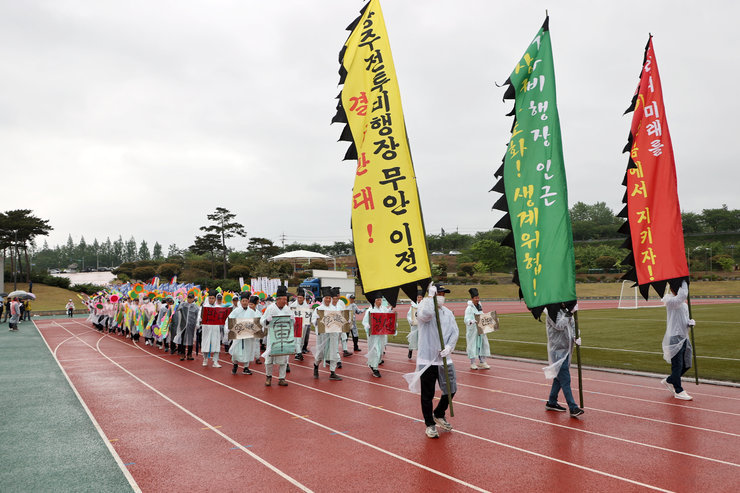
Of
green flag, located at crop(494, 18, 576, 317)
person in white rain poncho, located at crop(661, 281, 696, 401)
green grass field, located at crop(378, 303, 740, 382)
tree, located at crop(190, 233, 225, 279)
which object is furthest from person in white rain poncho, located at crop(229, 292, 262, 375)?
tree, located at crop(190, 233, 225, 279)

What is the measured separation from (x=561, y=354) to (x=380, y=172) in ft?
13.8

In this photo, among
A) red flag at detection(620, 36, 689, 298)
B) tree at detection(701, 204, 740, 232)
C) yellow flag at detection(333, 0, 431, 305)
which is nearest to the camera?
yellow flag at detection(333, 0, 431, 305)

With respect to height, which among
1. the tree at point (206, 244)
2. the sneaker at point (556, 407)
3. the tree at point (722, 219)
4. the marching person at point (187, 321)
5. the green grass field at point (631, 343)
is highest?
the tree at point (722, 219)

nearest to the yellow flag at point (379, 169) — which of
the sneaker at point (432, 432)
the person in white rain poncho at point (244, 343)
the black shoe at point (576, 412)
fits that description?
the sneaker at point (432, 432)

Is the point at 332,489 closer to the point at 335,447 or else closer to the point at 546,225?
the point at 335,447

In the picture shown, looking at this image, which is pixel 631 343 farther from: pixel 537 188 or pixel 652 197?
pixel 537 188

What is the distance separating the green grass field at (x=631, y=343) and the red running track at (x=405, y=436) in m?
1.73

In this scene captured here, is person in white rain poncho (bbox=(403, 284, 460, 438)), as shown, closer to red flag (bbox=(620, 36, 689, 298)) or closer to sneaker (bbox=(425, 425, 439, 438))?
sneaker (bbox=(425, 425, 439, 438))

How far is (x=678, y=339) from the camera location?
8.44 metres

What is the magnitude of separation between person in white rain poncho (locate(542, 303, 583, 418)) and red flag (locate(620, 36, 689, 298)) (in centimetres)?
212

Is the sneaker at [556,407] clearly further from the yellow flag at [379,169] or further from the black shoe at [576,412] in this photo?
the yellow flag at [379,169]

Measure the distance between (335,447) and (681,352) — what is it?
20.7 feet

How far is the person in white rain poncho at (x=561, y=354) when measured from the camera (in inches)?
292

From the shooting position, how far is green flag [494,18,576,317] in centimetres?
716
